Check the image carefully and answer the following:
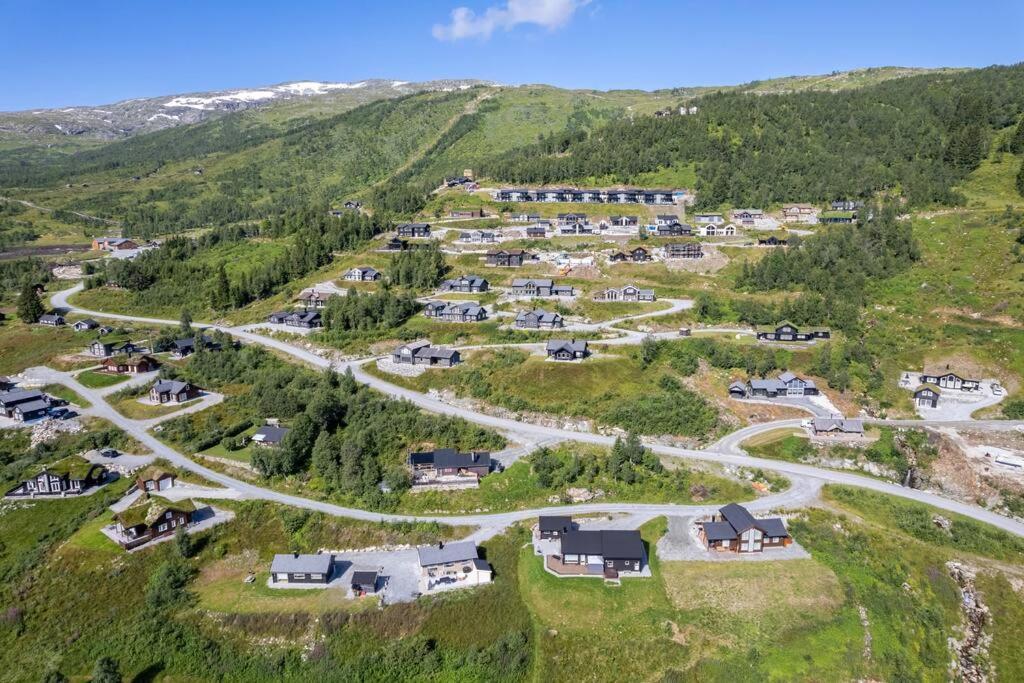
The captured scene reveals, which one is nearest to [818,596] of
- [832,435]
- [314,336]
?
[832,435]

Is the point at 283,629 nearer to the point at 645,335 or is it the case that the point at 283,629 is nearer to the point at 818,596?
the point at 818,596

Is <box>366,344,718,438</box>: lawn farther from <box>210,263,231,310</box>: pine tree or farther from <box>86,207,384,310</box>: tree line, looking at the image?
<box>86,207,384,310</box>: tree line

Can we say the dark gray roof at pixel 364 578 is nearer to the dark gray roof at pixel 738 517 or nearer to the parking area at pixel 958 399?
the dark gray roof at pixel 738 517

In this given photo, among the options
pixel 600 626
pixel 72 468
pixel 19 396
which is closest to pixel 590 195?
pixel 19 396

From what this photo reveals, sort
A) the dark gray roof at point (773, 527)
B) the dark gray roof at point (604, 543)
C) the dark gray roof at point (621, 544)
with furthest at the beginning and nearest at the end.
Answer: the dark gray roof at point (773, 527)
the dark gray roof at point (604, 543)
the dark gray roof at point (621, 544)

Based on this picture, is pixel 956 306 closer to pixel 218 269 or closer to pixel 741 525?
pixel 741 525

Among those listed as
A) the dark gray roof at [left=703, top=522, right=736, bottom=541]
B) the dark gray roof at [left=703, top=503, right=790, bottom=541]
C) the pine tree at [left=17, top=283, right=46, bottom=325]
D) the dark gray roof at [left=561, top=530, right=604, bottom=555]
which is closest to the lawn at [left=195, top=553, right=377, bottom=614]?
the dark gray roof at [left=561, top=530, right=604, bottom=555]

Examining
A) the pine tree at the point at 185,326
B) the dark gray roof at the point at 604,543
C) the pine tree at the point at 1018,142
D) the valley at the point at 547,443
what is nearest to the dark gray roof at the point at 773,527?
the valley at the point at 547,443
